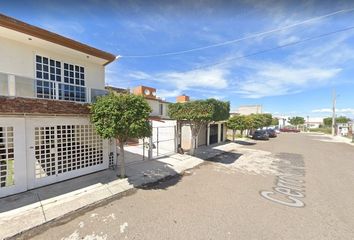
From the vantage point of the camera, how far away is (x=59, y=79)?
9047 mm

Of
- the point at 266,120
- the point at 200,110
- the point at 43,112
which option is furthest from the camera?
the point at 266,120

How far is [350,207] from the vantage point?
5832 millimetres

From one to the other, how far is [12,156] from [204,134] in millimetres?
15617

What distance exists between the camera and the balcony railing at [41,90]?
235 inches

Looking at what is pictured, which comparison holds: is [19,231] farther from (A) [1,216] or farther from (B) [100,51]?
(B) [100,51]

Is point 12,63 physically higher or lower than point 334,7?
lower

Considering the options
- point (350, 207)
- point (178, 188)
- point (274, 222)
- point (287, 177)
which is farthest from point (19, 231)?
point (287, 177)

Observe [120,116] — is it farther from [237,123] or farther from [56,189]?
[237,123]

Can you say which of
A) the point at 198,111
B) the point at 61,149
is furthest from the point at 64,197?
the point at 198,111

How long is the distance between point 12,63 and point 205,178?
32.6ft

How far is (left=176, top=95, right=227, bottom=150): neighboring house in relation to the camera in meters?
15.5

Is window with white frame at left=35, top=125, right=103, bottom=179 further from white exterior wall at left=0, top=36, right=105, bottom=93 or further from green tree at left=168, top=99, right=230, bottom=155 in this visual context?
green tree at left=168, top=99, right=230, bottom=155

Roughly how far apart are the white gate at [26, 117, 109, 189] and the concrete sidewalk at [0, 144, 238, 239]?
370 millimetres

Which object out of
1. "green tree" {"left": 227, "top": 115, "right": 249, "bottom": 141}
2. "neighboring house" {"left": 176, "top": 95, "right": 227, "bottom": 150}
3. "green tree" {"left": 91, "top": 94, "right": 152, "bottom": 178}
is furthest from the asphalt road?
"green tree" {"left": 227, "top": 115, "right": 249, "bottom": 141}
